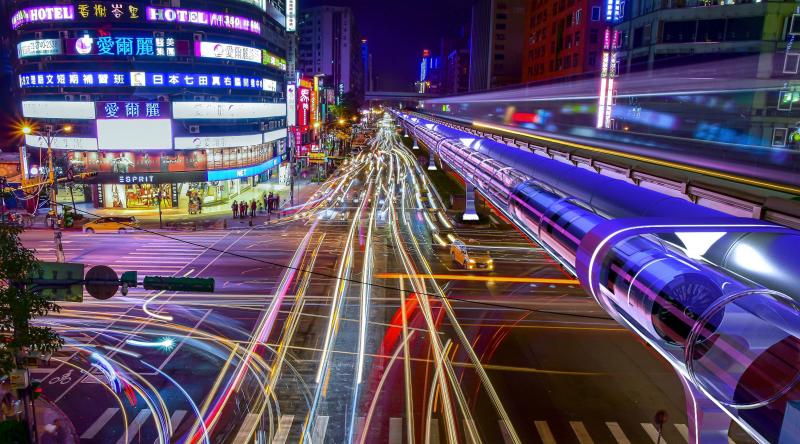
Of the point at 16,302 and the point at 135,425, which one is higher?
the point at 16,302

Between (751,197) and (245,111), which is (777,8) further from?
→ (245,111)

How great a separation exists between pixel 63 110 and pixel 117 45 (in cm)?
726

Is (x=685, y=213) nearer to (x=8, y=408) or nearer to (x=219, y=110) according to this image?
(x=8, y=408)

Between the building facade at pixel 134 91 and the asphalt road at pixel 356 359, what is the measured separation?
59.9 feet

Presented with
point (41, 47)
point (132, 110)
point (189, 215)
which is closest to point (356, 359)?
point (189, 215)

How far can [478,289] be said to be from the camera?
2472cm

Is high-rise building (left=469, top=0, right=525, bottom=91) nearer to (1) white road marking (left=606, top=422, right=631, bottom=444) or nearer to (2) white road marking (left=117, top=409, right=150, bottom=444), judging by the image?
(1) white road marking (left=606, top=422, right=631, bottom=444)

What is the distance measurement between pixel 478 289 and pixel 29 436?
1742 cm

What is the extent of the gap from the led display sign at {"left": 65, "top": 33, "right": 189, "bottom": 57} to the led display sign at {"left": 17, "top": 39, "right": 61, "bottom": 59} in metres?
0.97

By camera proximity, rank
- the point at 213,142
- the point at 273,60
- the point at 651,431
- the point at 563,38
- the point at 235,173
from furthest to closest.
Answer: the point at 563,38
the point at 273,60
the point at 235,173
the point at 213,142
the point at 651,431

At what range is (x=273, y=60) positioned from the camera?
60938mm

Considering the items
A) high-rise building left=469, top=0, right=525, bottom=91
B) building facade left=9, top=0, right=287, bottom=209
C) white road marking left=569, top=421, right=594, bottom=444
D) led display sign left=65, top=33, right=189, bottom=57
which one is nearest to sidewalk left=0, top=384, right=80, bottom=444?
white road marking left=569, top=421, right=594, bottom=444

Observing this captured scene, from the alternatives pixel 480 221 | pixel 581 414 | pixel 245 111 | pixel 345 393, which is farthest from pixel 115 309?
pixel 245 111

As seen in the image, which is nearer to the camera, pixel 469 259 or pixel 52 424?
pixel 52 424
